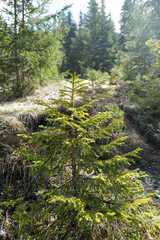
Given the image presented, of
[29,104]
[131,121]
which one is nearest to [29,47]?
[29,104]

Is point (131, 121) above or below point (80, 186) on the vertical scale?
above

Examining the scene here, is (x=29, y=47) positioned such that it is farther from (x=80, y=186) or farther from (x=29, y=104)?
(x=80, y=186)

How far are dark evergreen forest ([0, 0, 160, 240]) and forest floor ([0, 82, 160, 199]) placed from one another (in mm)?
38

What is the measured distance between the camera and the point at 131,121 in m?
6.45

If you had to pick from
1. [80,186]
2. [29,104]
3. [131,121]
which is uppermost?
[29,104]

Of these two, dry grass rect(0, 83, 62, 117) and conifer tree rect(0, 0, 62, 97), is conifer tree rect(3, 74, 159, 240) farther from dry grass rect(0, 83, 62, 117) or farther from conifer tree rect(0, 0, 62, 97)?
A: conifer tree rect(0, 0, 62, 97)

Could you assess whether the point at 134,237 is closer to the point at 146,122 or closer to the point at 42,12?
the point at 146,122

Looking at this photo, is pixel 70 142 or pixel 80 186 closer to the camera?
pixel 70 142

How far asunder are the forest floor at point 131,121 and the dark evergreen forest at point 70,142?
4 centimetres

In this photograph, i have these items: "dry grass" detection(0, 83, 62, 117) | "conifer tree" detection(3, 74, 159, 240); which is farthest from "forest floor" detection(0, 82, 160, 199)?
"conifer tree" detection(3, 74, 159, 240)

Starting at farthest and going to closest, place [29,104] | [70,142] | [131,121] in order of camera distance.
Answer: [131,121] → [29,104] → [70,142]

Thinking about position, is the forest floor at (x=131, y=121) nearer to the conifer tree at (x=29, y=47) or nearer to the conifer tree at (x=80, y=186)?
the conifer tree at (x=29, y=47)

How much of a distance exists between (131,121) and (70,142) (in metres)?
5.15

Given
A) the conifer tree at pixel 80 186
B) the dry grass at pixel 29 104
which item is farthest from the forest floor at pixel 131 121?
the conifer tree at pixel 80 186
